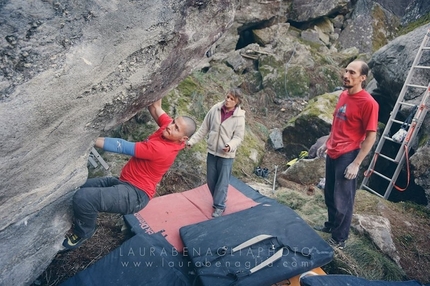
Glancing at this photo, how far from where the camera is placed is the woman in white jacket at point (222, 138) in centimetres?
416

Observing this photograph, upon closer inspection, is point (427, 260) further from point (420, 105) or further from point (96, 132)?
point (96, 132)

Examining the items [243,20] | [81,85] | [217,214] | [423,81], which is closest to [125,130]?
[217,214]

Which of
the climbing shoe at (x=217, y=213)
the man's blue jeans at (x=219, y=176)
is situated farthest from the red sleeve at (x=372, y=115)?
the climbing shoe at (x=217, y=213)

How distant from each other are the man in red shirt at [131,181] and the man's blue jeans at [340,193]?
1.73 metres

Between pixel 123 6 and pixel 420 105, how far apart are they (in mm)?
5594

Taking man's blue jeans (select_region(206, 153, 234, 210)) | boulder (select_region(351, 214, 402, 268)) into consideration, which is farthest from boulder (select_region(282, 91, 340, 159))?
man's blue jeans (select_region(206, 153, 234, 210))

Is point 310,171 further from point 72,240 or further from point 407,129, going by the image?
point 72,240

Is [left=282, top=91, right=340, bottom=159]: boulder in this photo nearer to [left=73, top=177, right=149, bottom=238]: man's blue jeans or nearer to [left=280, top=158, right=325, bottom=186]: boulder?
[left=280, top=158, right=325, bottom=186]: boulder

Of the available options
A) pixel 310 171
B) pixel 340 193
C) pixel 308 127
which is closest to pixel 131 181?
pixel 340 193

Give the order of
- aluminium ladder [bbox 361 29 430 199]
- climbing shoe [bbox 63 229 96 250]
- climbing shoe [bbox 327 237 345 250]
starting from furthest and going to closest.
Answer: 1. aluminium ladder [bbox 361 29 430 199]
2. climbing shoe [bbox 327 237 345 250]
3. climbing shoe [bbox 63 229 96 250]

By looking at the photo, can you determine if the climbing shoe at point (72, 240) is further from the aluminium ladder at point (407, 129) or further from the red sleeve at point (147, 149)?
the aluminium ladder at point (407, 129)

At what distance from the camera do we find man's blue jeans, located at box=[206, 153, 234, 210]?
429cm

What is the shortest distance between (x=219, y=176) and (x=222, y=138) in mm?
535

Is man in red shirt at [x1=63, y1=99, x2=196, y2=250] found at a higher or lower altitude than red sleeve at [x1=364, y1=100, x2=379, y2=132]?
lower
